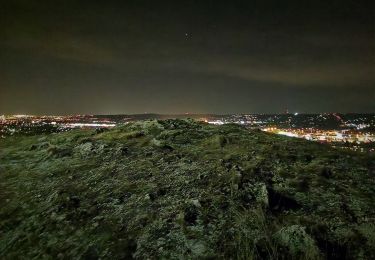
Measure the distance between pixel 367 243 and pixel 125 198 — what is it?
438cm

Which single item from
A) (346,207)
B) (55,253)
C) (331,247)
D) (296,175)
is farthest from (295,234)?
(55,253)

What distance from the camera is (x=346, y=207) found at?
583 cm

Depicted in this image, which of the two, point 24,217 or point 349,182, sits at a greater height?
point 349,182

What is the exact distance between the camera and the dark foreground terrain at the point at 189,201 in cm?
496

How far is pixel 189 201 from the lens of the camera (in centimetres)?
612

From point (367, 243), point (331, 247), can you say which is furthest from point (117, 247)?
point (367, 243)

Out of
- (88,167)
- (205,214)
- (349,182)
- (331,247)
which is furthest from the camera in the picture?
(88,167)

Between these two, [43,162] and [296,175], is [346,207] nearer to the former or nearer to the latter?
[296,175]

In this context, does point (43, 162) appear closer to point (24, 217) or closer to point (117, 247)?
point (24, 217)

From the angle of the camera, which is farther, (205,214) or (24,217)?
(24,217)

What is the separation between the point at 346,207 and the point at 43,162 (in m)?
7.77

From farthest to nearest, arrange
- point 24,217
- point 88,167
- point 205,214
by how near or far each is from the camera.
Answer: point 88,167 → point 24,217 → point 205,214

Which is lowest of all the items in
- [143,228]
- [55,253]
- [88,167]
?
[55,253]

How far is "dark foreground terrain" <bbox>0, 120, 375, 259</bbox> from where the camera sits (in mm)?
4962
